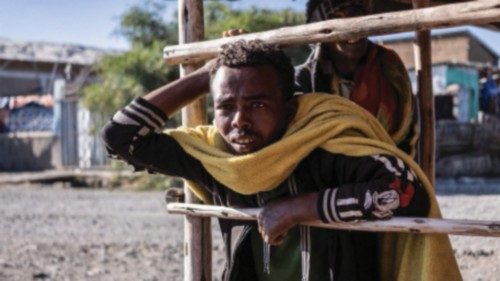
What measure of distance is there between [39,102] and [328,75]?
1799 centimetres

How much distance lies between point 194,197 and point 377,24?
112 centimetres

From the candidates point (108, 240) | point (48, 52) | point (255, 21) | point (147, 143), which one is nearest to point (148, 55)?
point (255, 21)

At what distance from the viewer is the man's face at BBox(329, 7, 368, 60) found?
3.08 metres

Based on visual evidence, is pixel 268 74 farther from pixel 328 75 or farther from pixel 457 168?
pixel 457 168

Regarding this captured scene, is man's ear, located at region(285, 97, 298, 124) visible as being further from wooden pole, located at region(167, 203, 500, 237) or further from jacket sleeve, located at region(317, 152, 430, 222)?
wooden pole, located at region(167, 203, 500, 237)

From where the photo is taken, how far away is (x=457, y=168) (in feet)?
49.4

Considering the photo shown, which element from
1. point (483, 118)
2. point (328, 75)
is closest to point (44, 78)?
point (483, 118)

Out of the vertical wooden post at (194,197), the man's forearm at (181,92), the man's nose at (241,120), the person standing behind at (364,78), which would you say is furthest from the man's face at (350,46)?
the man's nose at (241,120)

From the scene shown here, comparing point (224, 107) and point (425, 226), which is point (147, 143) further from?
point (425, 226)

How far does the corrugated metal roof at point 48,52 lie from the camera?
22.3 m

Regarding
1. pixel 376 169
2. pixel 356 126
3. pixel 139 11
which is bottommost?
pixel 376 169

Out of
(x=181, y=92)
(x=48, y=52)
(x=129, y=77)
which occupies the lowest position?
(x=181, y=92)

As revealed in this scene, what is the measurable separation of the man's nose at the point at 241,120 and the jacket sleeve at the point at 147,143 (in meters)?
0.32

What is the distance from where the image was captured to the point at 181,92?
8.22 feet
